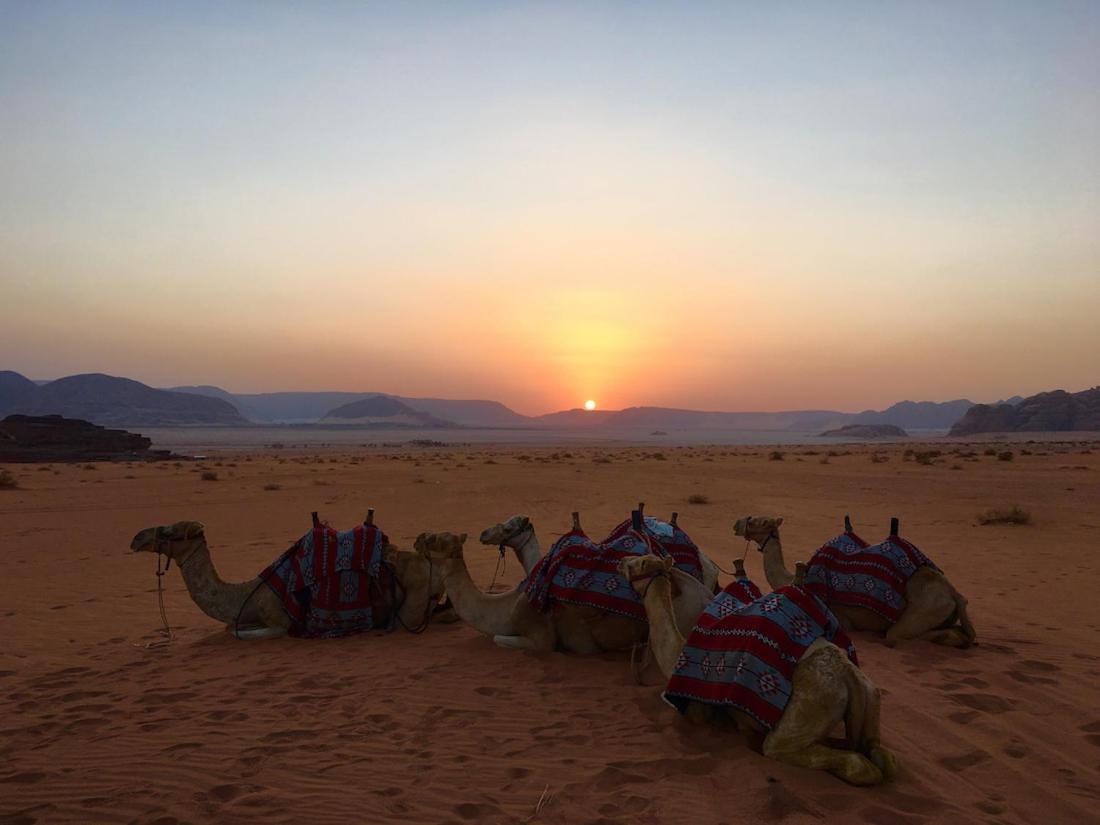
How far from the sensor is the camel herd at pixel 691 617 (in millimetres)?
4008

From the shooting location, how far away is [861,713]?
13.0 ft

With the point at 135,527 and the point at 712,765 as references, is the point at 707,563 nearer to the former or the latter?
the point at 712,765

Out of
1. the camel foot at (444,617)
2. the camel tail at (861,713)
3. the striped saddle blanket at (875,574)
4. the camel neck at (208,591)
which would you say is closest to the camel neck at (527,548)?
the camel foot at (444,617)

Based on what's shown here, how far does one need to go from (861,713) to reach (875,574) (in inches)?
122

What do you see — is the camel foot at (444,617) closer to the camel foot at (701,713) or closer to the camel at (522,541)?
the camel at (522,541)

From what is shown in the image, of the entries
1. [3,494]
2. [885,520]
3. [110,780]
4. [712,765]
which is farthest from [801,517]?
[3,494]

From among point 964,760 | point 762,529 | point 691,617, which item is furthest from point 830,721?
point 762,529

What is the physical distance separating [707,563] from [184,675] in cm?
486

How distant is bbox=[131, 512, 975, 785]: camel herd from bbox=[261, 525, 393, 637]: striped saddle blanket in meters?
0.18

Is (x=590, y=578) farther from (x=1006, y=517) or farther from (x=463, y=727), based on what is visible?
(x=1006, y=517)

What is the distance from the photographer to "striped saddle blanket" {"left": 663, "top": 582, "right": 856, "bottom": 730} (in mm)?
4125

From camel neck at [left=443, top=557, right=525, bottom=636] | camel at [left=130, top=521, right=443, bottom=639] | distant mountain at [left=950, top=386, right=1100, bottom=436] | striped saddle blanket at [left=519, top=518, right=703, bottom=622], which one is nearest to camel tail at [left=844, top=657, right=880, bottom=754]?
striped saddle blanket at [left=519, top=518, right=703, bottom=622]

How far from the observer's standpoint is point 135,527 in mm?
16734

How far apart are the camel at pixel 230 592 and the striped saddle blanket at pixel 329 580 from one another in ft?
0.54
